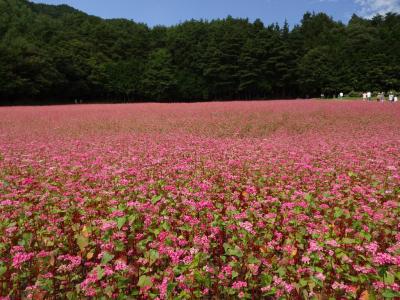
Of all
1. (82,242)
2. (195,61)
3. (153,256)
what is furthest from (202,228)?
(195,61)

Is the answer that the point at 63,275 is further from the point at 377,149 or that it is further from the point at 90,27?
the point at 90,27

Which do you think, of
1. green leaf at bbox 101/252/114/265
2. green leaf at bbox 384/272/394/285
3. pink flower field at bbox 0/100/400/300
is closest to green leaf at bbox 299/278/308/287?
pink flower field at bbox 0/100/400/300

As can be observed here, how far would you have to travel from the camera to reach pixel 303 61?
79438 millimetres

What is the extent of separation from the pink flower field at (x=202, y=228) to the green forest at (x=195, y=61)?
62.2 meters

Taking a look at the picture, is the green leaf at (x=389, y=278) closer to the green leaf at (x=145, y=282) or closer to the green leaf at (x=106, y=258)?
the green leaf at (x=145, y=282)

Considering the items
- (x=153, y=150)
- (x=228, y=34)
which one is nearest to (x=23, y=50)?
(x=228, y=34)

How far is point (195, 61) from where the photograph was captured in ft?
269

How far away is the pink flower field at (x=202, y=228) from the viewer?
11.0 ft

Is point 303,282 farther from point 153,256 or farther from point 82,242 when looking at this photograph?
point 82,242

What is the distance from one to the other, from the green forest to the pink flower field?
62.2 metres

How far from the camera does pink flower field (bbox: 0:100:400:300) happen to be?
11.0ft

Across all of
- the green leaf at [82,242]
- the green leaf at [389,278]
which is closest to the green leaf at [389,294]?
the green leaf at [389,278]

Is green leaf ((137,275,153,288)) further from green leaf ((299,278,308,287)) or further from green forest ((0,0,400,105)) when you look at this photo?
green forest ((0,0,400,105))

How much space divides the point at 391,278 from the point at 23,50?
69.5 metres
